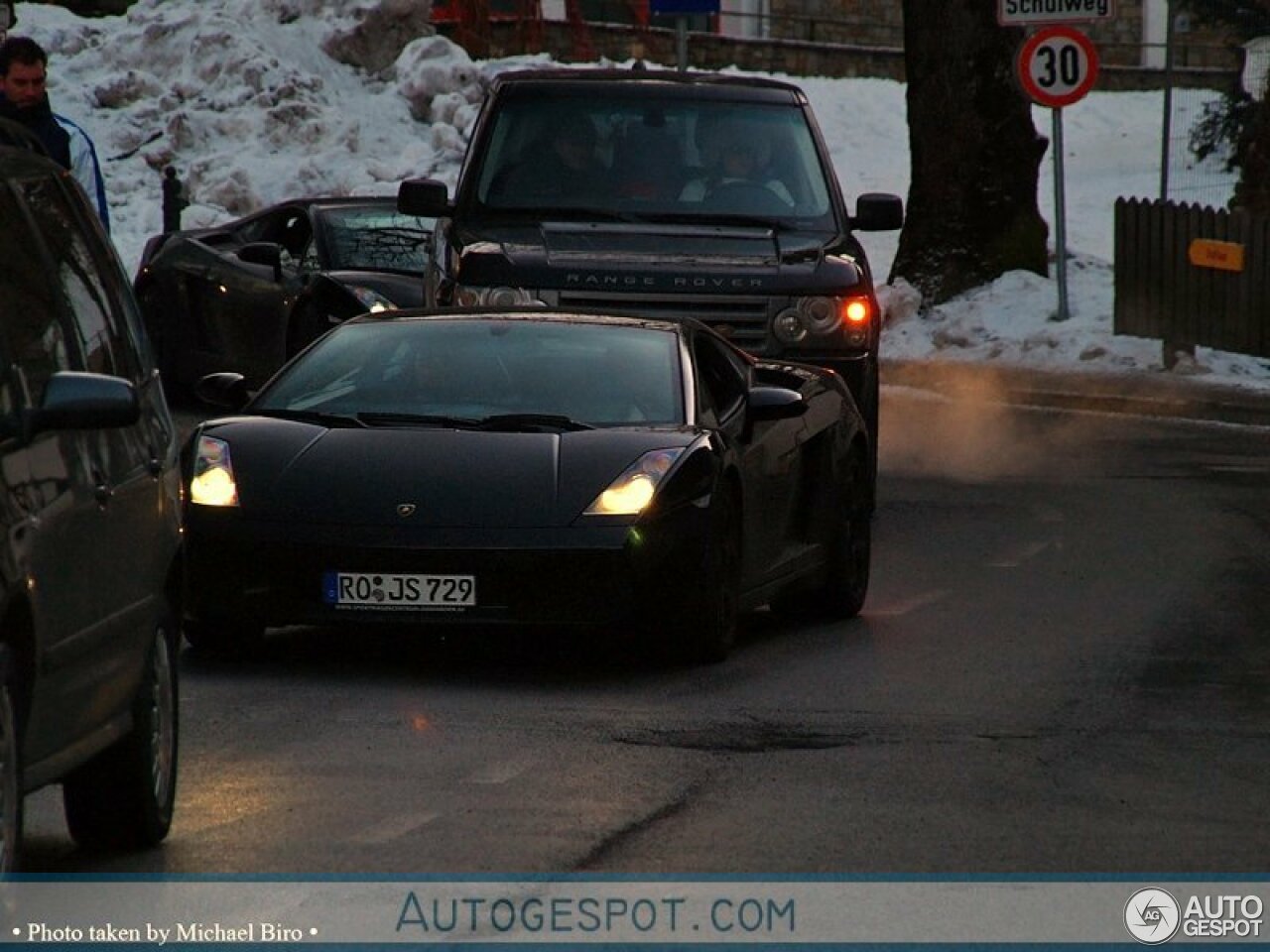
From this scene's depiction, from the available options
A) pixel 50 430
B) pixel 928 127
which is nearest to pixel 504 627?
pixel 50 430

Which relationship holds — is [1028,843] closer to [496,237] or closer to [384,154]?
[496,237]

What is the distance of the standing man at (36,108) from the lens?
13.1 m

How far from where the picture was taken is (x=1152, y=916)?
7125 mm

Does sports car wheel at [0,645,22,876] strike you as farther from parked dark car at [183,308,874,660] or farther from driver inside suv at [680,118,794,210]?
driver inside suv at [680,118,794,210]

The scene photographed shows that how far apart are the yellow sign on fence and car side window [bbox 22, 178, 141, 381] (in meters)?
18.3

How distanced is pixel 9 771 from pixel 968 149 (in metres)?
24.3

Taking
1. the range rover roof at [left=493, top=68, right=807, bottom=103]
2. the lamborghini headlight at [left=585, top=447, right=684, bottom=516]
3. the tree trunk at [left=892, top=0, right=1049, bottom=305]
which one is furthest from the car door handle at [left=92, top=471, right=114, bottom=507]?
the tree trunk at [left=892, top=0, right=1049, bottom=305]

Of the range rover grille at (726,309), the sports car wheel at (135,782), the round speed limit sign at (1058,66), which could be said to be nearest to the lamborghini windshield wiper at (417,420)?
the sports car wheel at (135,782)

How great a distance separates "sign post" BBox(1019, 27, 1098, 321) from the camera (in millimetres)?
27594

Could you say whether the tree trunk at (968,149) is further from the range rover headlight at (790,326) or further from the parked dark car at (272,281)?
the range rover headlight at (790,326)

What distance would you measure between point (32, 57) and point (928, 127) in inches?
702

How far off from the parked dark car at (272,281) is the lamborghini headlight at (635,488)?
8.52 metres

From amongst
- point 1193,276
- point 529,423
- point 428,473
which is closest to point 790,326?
point 529,423

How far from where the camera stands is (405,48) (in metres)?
43.7
